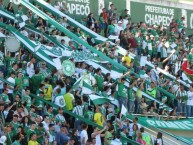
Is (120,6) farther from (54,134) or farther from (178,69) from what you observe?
(54,134)

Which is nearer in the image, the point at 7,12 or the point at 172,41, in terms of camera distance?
the point at 7,12

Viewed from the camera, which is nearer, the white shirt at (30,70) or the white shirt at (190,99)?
the white shirt at (30,70)

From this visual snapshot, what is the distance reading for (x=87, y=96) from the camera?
23828 millimetres

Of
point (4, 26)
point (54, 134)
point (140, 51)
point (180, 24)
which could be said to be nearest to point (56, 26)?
point (4, 26)

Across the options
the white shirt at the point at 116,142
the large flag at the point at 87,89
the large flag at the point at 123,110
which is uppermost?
the large flag at the point at 87,89

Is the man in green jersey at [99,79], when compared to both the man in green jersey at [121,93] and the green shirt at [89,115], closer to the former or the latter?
the man in green jersey at [121,93]

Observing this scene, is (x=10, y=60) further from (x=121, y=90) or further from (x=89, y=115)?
(x=121, y=90)

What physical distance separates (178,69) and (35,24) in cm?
660

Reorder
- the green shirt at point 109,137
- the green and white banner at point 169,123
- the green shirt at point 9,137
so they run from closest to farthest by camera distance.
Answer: the green shirt at point 9,137 → the green shirt at point 109,137 → the green and white banner at point 169,123

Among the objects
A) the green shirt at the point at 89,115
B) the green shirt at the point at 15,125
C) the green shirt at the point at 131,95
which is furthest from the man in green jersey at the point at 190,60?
the green shirt at the point at 15,125

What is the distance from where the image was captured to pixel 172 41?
34438 mm

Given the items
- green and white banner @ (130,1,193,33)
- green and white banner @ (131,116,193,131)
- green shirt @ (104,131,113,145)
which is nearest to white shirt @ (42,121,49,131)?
green shirt @ (104,131,113,145)

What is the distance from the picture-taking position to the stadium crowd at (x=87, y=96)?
2088 centimetres

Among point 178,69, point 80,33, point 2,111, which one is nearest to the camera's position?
point 2,111
